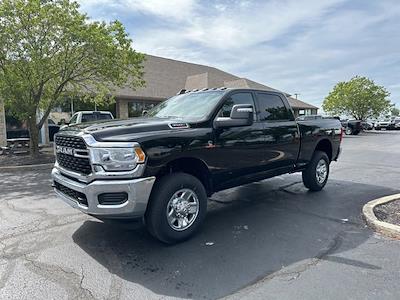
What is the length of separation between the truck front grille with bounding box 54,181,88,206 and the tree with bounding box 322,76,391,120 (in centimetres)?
4406

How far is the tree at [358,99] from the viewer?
4303cm

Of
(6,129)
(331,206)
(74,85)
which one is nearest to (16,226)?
(331,206)

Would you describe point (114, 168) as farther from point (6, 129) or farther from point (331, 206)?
point (6, 129)

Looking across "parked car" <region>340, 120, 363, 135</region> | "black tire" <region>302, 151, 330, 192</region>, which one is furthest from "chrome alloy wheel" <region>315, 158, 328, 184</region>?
"parked car" <region>340, 120, 363, 135</region>

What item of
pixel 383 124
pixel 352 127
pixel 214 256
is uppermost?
pixel 352 127

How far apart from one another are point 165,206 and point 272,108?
3057 millimetres

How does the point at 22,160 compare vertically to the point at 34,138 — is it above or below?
below

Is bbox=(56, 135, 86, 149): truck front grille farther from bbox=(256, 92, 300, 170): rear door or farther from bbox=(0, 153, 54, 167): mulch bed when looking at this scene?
bbox=(0, 153, 54, 167): mulch bed

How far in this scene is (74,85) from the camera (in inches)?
547

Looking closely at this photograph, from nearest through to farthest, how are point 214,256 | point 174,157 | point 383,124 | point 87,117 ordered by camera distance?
point 214,256 < point 174,157 < point 87,117 < point 383,124

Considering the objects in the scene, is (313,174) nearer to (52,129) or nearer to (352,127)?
(52,129)

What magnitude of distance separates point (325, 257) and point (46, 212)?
450 centimetres

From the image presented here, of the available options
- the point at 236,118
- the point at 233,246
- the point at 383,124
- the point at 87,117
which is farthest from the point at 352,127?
the point at 233,246

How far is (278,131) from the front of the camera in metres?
6.01
